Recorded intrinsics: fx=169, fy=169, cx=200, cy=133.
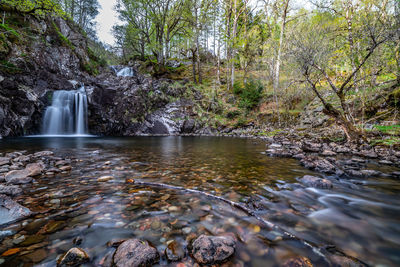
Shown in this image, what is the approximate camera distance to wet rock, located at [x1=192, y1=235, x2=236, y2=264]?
4.04 feet

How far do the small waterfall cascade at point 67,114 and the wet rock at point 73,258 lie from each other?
1692cm

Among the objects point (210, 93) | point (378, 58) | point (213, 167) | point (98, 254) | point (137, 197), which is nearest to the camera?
point (98, 254)

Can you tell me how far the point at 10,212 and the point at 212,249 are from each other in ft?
6.93

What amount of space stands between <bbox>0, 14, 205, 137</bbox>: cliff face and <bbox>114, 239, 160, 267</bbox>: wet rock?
15007 millimetres

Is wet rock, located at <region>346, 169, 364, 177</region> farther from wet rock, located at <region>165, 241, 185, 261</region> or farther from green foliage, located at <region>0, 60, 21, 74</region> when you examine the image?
green foliage, located at <region>0, 60, 21, 74</region>

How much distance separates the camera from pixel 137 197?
7.71 feet

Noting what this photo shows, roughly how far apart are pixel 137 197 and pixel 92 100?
632 inches

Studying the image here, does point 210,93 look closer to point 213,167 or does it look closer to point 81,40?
point 213,167

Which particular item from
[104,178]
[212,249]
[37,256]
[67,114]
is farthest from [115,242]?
[67,114]

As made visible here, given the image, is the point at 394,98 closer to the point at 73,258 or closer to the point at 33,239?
the point at 73,258

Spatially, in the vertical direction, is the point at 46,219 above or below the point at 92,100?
below

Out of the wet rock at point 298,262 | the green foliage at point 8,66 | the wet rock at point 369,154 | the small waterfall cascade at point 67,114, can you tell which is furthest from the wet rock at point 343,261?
the small waterfall cascade at point 67,114

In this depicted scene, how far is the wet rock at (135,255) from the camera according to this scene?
3.83 feet

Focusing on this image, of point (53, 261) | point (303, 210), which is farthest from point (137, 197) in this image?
point (303, 210)
